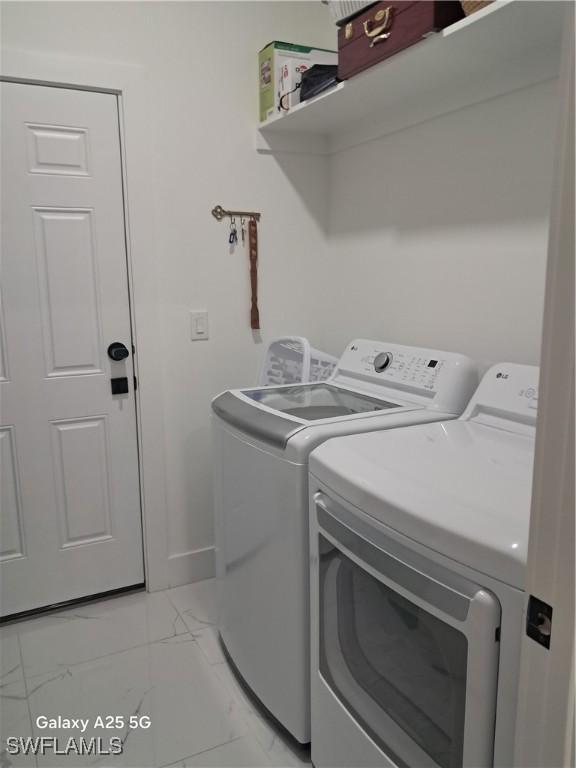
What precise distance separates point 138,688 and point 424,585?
Answer: 50.1 inches

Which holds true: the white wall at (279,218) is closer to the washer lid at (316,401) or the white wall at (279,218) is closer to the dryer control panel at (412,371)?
the dryer control panel at (412,371)

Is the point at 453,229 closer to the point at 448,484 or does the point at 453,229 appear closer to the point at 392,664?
the point at 448,484

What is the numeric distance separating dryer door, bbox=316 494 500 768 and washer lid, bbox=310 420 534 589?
63 mm

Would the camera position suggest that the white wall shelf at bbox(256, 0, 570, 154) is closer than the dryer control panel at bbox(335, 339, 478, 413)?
Yes

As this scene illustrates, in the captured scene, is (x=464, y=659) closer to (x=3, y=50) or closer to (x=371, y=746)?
(x=371, y=746)

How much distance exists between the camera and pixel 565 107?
1.84ft

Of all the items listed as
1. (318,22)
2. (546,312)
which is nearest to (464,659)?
(546,312)

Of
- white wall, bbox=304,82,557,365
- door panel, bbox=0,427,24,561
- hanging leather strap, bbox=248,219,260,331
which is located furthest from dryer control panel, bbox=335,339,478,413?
door panel, bbox=0,427,24,561

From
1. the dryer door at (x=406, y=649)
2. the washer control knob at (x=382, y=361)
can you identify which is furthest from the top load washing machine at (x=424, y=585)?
the washer control knob at (x=382, y=361)

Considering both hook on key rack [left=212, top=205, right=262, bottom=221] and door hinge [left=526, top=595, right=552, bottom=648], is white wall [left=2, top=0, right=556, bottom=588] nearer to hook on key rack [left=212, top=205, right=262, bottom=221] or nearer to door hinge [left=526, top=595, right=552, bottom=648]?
hook on key rack [left=212, top=205, right=262, bottom=221]

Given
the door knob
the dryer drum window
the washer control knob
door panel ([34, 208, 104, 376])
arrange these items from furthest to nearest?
the door knob → door panel ([34, 208, 104, 376]) → the washer control knob → the dryer drum window

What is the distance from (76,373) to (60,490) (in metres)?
0.47

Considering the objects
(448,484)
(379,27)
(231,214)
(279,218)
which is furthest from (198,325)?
(448,484)

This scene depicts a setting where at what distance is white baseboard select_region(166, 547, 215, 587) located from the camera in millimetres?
2410
